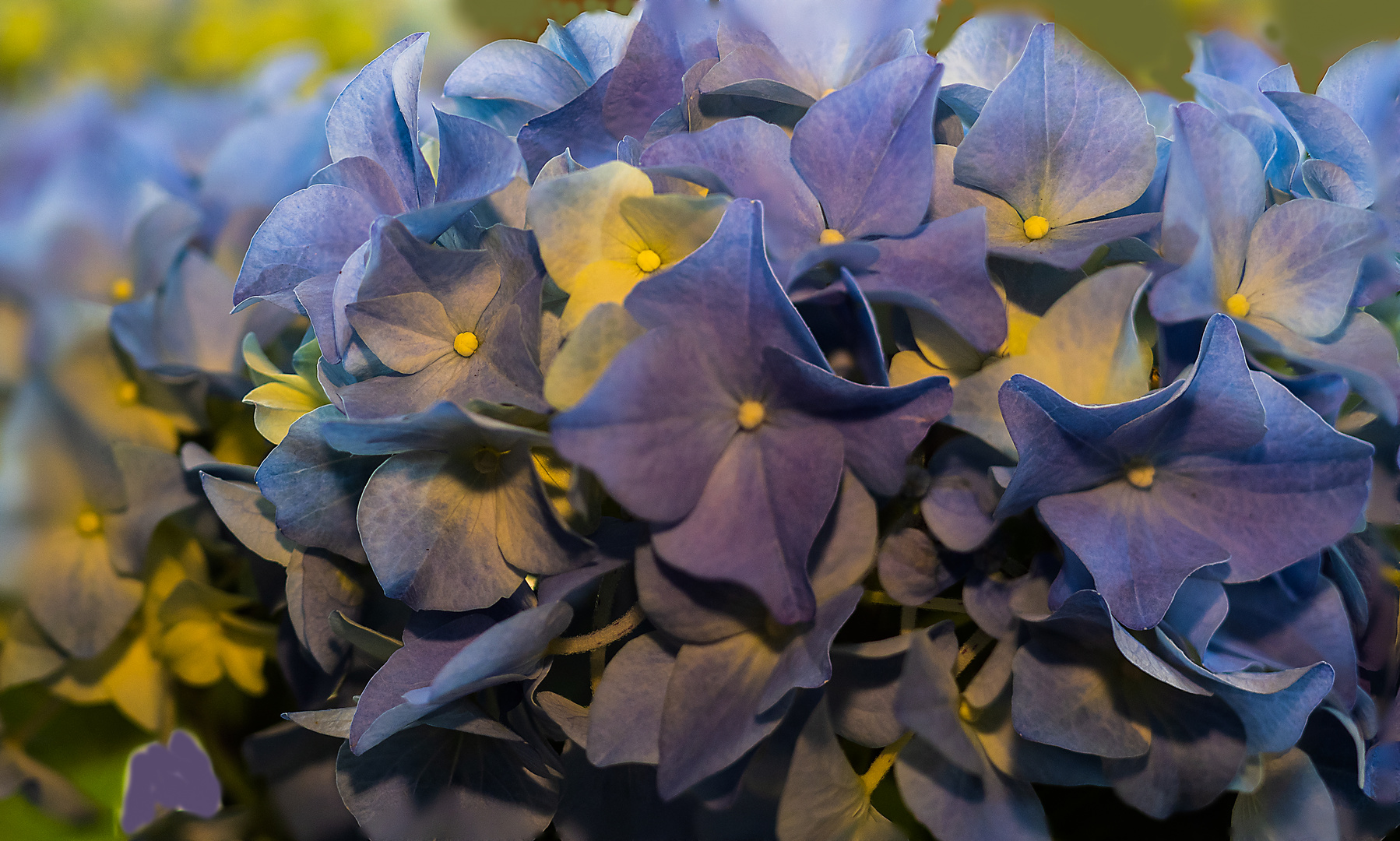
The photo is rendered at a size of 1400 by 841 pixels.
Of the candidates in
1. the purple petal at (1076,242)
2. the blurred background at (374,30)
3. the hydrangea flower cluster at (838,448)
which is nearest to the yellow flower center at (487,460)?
the hydrangea flower cluster at (838,448)

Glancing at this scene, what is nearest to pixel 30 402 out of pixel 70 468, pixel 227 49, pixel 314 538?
pixel 70 468

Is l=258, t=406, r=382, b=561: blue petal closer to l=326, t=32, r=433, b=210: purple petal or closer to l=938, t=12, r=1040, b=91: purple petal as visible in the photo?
l=326, t=32, r=433, b=210: purple petal

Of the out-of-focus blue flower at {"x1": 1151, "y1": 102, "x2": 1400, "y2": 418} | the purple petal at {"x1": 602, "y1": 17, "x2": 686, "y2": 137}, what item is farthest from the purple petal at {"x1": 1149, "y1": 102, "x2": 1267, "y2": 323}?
the purple petal at {"x1": 602, "y1": 17, "x2": 686, "y2": 137}

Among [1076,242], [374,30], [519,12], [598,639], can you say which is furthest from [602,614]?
[374,30]

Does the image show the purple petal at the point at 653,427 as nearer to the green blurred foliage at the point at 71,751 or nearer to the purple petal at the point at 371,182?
the purple petal at the point at 371,182

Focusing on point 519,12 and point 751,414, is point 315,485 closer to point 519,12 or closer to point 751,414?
point 751,414

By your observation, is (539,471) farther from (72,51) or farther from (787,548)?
(72,51)
